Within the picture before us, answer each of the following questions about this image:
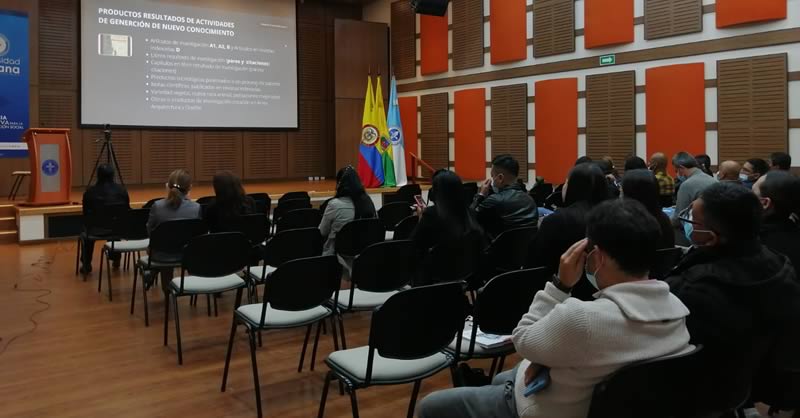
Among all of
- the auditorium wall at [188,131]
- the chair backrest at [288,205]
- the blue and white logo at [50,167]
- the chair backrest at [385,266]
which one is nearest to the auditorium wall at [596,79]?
the auditorium wall at [188,131]

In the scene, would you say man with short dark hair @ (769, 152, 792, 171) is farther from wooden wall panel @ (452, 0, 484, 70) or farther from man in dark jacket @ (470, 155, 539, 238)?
wooden wall panel @ (452, 0, 484, 70)

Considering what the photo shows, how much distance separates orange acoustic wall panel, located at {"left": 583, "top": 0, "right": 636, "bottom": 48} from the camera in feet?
30.3

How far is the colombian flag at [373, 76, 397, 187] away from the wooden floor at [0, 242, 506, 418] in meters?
6.70

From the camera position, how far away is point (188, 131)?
475 inches

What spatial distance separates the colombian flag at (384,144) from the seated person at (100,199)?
19.2 feet

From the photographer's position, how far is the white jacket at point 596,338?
157 cm

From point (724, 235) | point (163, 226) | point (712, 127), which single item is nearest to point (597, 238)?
point (724, 235)

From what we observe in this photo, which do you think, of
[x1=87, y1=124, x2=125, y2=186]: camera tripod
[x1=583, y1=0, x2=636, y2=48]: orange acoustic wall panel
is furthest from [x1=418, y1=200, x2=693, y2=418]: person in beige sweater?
[x1=583, y1=0, x2=636, y2=48]: orange acoustic wall panel

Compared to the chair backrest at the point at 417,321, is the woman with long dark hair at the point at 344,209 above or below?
above

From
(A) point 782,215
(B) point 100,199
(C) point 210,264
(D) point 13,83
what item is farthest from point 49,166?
(A) point 782,215

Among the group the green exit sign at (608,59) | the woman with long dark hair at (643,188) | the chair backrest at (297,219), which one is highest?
the green exit sign at (608,59)

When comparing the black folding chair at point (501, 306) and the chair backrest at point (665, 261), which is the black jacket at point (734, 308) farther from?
the chair backrest at point (665, 261)

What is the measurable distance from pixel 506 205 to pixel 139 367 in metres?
2.74

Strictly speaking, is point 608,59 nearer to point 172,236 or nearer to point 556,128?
point 556,128
